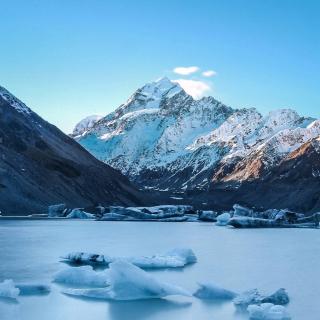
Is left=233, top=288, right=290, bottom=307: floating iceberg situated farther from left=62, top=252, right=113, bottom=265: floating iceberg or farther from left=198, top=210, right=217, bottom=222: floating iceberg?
left=198, top=210, right=217, bottom=222: floating iceberg


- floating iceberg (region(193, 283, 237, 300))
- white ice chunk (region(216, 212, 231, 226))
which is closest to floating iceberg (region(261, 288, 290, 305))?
floating iceberg (region(193, 283, 237, 300))

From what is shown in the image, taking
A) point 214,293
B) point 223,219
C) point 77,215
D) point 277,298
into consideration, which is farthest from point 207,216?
point 277,298

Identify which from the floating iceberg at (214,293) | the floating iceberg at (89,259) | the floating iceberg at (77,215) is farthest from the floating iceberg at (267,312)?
the floating iceberg at (77,215)

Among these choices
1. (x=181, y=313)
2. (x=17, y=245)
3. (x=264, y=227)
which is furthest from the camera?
(x=264, y=227)

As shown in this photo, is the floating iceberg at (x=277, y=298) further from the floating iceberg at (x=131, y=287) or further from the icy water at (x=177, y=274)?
the floating iceberg at (x=131, y=287)

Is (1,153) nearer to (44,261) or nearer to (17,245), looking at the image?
(17,245)

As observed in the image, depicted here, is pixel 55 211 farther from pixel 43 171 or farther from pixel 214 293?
pixel 214 293

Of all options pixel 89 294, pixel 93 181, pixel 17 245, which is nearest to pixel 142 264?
pixel 89 294
